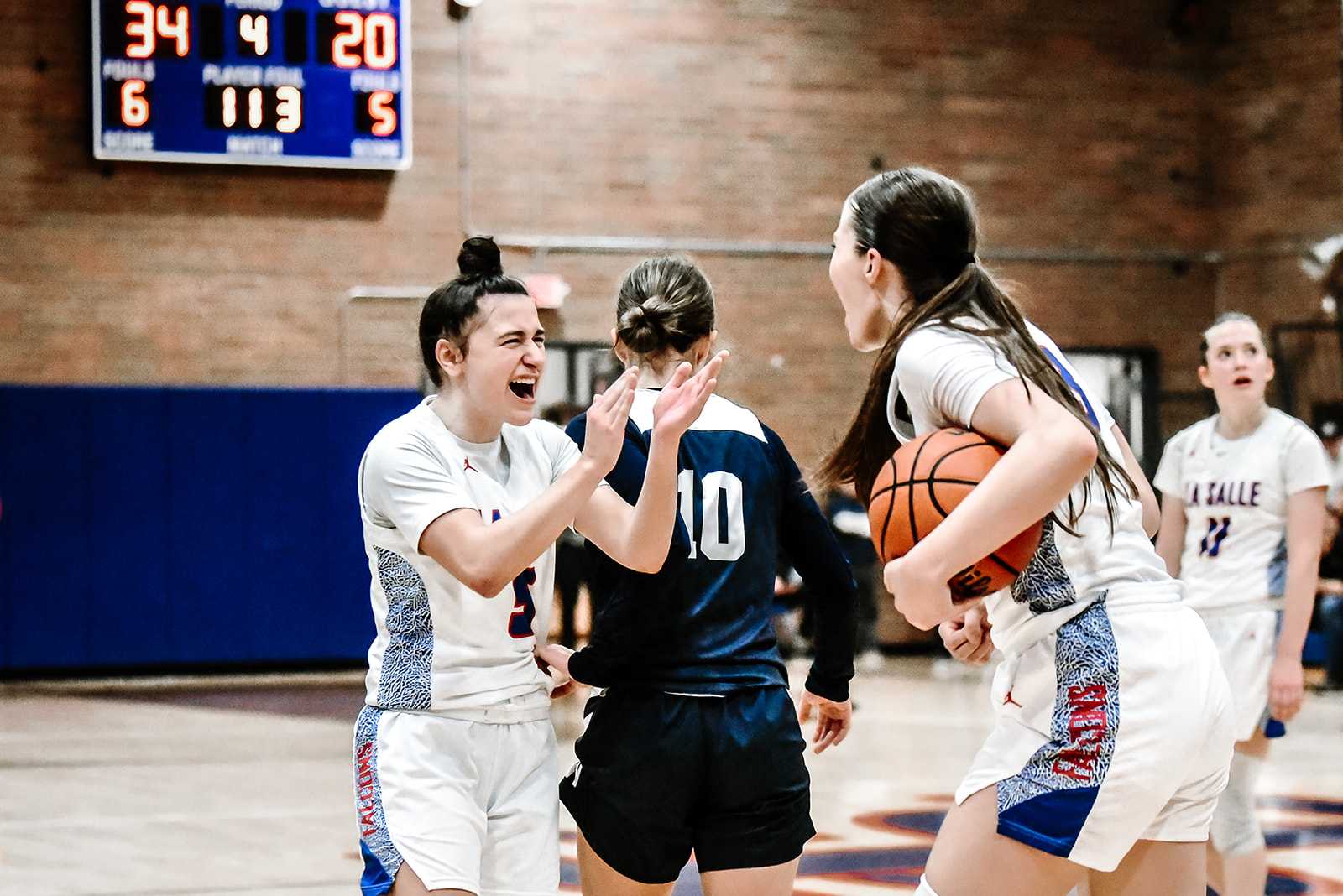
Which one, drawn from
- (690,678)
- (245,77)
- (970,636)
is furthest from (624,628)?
(245,77)

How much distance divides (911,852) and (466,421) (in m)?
3.53

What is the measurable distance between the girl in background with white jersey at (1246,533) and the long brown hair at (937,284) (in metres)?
2.55

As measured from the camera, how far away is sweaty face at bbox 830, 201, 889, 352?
252 centimetres

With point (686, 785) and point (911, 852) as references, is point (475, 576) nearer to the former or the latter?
point (686, 785)

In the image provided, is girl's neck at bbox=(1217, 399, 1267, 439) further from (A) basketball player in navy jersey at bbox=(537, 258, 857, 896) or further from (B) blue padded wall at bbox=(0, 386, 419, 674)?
(B) blue padded wall at bbox=(0, 386, 419, 674)

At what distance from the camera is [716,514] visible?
300 cm

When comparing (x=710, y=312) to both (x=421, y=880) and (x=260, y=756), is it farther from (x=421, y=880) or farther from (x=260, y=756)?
(x=260, y=756)

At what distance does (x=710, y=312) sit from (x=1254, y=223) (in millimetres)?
12547

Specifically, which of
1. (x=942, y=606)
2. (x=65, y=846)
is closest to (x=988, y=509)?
(x=942, y=606)

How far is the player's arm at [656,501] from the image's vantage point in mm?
2686

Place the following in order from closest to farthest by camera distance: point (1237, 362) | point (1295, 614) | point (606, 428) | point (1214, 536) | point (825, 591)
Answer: point (606, 428)
point (825, 591)
point (1295, 614)
point (1237, 362)
point (1214, 536)

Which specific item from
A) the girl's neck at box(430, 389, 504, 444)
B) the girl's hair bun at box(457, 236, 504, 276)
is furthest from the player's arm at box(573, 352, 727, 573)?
the girl's hair bun at box(457, 236, 504, 276)

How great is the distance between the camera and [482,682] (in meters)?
2.88

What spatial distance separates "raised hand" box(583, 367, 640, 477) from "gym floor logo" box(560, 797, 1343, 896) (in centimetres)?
294
